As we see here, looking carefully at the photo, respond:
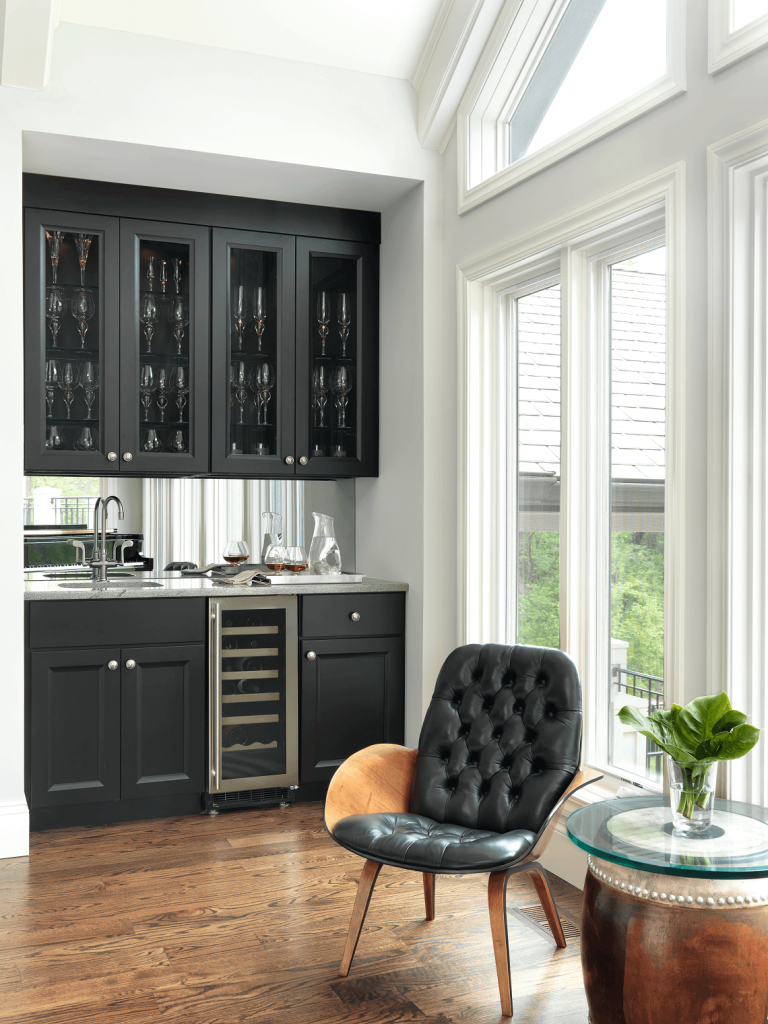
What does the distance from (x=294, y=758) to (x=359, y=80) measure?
281 cm

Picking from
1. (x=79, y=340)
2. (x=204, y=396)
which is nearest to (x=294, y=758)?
(x=204, y=396)

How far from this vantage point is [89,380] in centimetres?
389

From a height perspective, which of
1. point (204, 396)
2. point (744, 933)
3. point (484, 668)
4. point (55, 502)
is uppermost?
point (204, 396)

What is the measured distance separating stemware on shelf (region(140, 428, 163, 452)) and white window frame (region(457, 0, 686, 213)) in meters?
1.63

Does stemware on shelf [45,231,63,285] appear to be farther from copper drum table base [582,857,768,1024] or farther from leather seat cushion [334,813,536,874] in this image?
copper drum table base [582,857,768,1024]

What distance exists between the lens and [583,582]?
3.13 metres

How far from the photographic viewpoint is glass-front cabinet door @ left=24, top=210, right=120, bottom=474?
3.78 metres

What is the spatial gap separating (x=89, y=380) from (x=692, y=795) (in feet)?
9.59

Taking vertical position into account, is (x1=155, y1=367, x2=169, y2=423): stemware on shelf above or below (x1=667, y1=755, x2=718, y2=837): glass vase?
above

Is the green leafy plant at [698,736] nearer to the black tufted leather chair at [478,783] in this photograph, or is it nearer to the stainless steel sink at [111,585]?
the black tufted leather chair at [478,783]

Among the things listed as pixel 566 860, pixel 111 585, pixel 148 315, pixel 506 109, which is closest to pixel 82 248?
pixel 148 315

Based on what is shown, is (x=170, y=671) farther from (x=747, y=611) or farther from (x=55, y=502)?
(x=747, y=611)

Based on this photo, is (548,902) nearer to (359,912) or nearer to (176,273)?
(359,912)

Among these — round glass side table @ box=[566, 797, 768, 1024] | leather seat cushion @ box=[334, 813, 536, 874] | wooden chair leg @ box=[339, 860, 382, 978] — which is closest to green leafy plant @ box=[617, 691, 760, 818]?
round glass side table @ box=[566, 797, 768, 1024]
